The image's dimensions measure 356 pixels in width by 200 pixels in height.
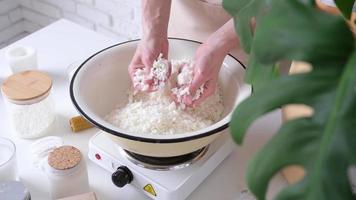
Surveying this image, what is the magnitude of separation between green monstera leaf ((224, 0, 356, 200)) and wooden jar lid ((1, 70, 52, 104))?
2.22 ft

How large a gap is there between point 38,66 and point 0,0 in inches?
47.1

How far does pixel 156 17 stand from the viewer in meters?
1.17

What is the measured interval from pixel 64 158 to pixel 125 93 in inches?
10.5

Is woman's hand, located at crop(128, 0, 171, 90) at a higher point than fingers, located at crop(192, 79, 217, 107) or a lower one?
higher

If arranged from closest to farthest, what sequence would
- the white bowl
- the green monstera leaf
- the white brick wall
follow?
the green monstera leaf, the white bowl, the white brick wall

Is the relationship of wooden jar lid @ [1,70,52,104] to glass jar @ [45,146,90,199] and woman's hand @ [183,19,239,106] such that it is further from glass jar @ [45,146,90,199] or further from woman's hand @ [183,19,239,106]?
woman's hand @ [183,19,239,106]

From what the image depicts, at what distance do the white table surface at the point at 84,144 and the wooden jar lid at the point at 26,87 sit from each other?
118 mm

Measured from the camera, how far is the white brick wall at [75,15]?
7.02 feet

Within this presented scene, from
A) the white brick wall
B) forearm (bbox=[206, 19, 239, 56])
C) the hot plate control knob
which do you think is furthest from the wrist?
the white brick wall

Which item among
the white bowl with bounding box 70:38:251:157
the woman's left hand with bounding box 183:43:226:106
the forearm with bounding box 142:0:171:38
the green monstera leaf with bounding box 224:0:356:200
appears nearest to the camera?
the green monstera leaf with bounding box 224:0:356:200

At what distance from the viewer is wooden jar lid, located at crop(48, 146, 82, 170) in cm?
92

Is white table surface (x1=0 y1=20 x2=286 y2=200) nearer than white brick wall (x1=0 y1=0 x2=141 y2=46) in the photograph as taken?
Yes

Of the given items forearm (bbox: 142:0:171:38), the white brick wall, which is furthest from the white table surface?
the white brick wall

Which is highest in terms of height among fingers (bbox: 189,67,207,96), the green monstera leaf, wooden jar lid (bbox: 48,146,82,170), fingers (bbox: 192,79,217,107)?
the green monstera leaf
